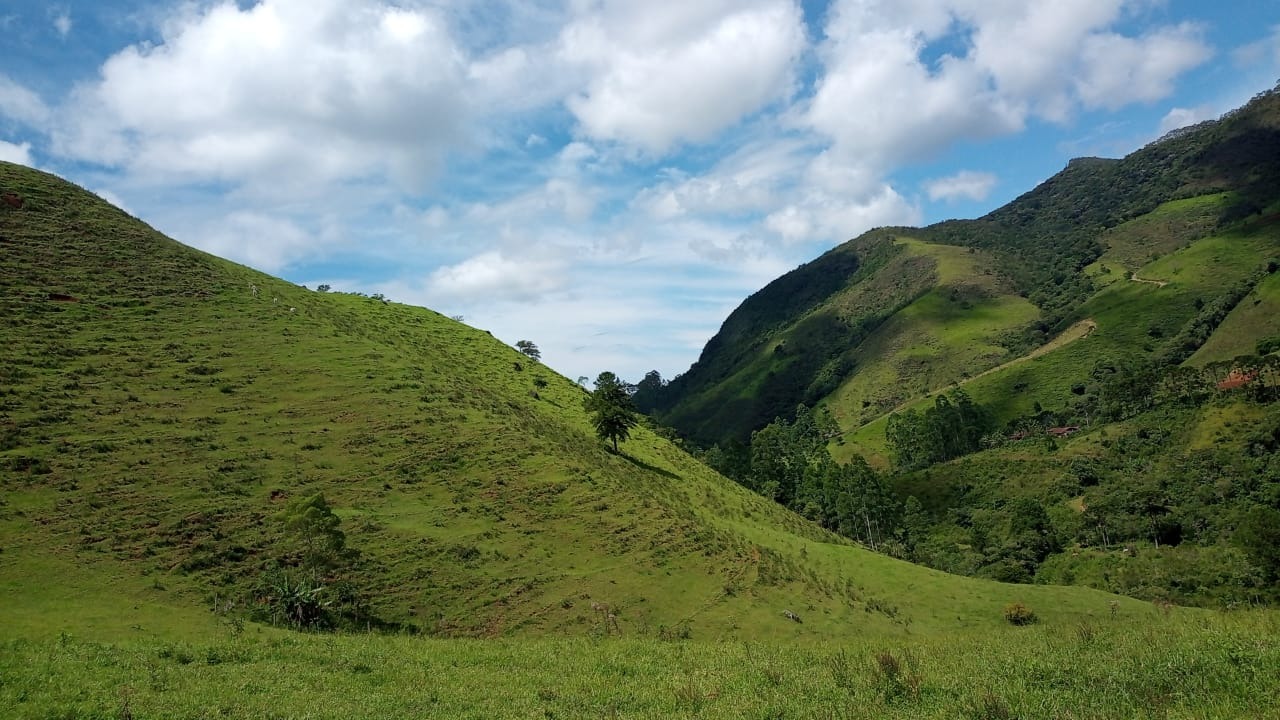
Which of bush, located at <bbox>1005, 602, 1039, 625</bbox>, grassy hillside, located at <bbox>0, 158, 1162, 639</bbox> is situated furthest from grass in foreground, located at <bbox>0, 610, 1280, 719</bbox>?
bush, located at <bbox>1005, 602, 1039, 625</bbox>

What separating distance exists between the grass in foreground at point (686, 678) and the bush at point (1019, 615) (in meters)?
24.9

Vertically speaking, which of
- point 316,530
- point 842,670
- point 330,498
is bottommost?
point 842,670

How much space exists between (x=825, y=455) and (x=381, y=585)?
140 metres

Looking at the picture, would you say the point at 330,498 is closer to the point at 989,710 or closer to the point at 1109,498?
the point at 989,710

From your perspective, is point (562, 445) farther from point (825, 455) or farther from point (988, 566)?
point (825, 455)

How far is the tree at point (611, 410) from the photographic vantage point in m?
68.0

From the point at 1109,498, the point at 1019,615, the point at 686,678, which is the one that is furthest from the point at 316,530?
the point at 1109,498

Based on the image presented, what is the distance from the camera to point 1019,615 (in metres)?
39.9

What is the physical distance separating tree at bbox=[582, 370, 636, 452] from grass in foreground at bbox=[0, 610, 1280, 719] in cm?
4754

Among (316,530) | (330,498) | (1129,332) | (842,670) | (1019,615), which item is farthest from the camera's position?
(1129,332)

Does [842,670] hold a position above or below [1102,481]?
above

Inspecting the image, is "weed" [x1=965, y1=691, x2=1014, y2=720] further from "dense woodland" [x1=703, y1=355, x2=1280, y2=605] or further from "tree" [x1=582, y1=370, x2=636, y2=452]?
"dense woodland" [x1=703, y1=355, x2=1280, y2=605]

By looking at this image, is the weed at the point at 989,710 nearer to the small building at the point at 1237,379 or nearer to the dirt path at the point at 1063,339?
the small building at the point at 1237,379

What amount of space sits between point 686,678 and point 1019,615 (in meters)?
35.8
